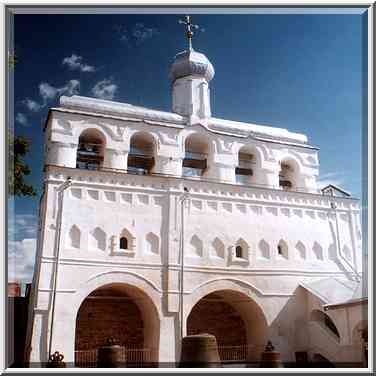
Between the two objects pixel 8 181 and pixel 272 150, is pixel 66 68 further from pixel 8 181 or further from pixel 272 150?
pixel 272 150

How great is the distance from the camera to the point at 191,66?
1426cm

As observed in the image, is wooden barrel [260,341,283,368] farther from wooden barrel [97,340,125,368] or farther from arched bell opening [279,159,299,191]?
arched bell opening [279,159,299,191]

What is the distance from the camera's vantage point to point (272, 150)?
47.6 feet

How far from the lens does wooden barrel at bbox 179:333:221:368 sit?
7633 millimetres

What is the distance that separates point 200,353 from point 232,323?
6267mm

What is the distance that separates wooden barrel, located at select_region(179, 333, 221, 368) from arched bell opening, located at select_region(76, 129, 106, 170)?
6.09m

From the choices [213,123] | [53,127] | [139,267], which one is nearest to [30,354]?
[139,267]

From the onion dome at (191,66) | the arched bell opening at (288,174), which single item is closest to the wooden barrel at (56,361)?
the arched bell opening at (288,174)

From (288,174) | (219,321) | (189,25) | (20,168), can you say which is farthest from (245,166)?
(20,168)

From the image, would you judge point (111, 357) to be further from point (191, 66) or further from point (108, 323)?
point (191, 66)

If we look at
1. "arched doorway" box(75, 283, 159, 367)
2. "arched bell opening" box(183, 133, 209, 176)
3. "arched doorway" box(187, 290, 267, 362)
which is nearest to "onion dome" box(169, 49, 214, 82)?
→ "arched bell opening" box(183, 133, 209, 176)

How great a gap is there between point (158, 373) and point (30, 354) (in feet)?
12.9

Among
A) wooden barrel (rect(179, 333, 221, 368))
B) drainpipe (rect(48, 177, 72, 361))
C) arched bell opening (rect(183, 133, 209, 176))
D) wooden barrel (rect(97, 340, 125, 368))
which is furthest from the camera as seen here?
arched bell opening (rect(183, 133, 209, 176))

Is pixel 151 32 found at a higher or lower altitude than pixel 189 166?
higher
